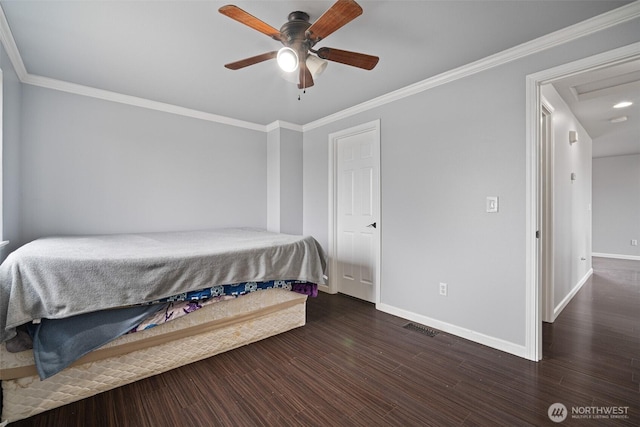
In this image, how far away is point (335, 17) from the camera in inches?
57.2

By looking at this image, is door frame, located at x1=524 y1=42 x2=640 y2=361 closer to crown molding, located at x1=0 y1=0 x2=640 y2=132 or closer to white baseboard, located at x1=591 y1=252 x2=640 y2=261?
crown molding, located at x1=0 y1=0 x2=640 y2=132

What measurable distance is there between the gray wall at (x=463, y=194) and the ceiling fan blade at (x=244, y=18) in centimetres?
169

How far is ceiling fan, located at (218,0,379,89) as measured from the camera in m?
1.43

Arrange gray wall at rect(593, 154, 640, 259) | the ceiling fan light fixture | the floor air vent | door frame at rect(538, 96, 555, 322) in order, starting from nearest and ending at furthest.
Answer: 1. the ceiling fan light fixture
2. the floor air vent
3. door frame at rect(538, 96, 555, 322)
4. gray wall at rect(593, 154, 640, 259)

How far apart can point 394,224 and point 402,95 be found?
52.6 inches

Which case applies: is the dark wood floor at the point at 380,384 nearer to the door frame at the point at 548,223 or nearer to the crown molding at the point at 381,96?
the door frame at the point at 548,223

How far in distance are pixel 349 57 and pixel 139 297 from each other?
201cm

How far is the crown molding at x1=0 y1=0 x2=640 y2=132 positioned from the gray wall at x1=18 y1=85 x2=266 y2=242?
0.08 metres

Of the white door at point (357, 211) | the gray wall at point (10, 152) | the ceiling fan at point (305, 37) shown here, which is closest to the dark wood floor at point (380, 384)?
the white door at point (357, 211)

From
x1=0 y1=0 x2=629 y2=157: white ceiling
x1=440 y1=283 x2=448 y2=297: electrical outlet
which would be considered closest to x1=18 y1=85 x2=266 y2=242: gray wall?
x1=0 y1=0 x2=629 y2=157: white ceiling

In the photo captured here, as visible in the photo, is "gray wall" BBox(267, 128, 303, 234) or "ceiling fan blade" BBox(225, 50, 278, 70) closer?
"ceiling fan blade" BBox(225, 50, 278, 70)

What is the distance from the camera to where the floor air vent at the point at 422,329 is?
252 cm

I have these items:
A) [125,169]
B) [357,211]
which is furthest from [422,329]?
[125,169]

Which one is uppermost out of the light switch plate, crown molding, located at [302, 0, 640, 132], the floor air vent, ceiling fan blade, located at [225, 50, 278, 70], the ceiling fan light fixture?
crown molding, located at [302, 0, 640, 132]
